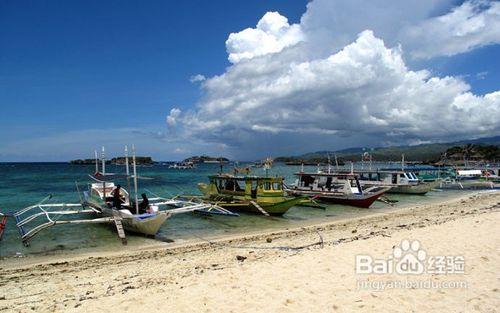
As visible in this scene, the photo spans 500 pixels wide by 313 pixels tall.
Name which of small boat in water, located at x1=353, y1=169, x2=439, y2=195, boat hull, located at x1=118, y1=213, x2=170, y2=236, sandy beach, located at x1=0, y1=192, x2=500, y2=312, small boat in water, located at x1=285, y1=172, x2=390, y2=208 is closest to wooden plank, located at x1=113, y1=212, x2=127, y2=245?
boat hull, located at x1=118, y1=213, x2=170, y2=236

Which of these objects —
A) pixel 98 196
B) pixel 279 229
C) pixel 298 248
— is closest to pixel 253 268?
pixel 298 248

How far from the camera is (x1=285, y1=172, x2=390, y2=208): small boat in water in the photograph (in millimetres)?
27000

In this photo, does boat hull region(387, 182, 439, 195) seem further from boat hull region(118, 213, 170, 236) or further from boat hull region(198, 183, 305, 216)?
boat hull region(118, 213, 170, 236)

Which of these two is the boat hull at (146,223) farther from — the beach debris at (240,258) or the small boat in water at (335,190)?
the small boat in water at (335,190)

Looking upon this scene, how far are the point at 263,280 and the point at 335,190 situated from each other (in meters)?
21.3

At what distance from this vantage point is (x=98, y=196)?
2370 centimetres

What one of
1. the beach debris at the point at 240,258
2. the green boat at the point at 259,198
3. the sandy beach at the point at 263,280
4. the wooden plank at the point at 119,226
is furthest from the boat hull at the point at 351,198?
the beach debris at the point at 240,258

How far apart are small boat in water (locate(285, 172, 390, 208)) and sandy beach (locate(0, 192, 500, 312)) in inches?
535

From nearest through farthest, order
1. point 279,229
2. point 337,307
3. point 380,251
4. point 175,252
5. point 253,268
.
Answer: point 337,307
point 253,268
point 380,251
point 175,252
point 279,229

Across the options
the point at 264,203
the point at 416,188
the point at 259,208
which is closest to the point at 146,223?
the point at 259,208

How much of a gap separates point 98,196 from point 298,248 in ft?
52.0

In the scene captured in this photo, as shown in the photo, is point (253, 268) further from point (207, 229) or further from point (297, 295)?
point (207, 229)

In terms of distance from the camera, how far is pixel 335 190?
2875 centimetres

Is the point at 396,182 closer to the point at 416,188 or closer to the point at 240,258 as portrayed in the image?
the point at 416,188
